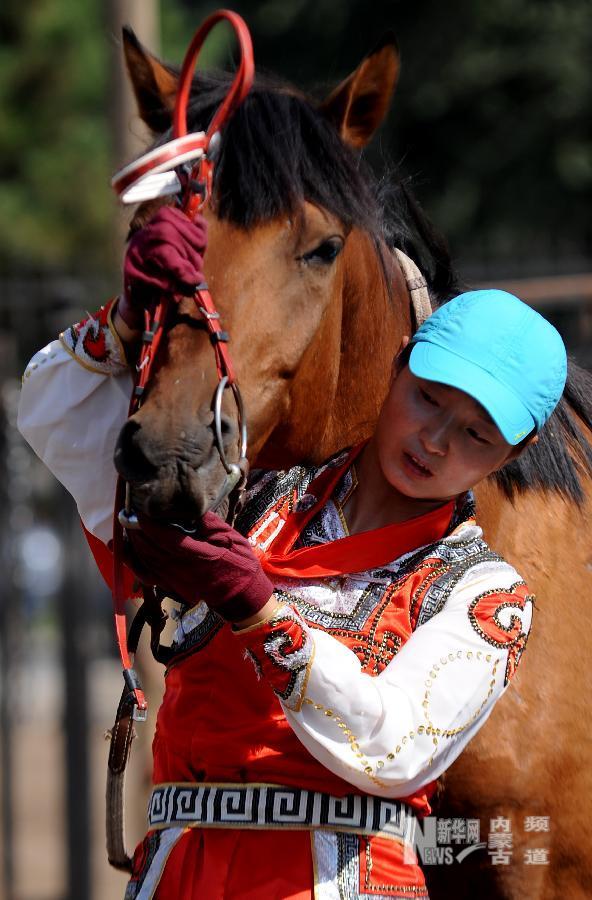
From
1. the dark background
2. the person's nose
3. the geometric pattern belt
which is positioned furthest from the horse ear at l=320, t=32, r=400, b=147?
the dark background

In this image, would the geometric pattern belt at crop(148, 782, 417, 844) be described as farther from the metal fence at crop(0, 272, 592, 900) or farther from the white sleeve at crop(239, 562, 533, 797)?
the metal fence at crop(0, 272, 592, 900)

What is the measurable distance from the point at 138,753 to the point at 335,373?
132 inches

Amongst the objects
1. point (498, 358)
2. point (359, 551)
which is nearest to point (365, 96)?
point (498, 358)

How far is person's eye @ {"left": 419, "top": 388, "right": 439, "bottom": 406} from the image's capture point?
6.47 ft

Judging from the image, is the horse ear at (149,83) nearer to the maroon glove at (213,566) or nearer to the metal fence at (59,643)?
the maroon glove at (213,566)

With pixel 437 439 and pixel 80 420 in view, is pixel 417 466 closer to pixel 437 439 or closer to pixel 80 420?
pixel 437 439

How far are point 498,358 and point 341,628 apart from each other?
489mm

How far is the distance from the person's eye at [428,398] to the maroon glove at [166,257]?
1.33 ft

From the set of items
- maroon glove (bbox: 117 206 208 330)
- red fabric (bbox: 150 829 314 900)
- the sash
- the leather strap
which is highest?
maroon glove (bbox: 117 206 208 330)

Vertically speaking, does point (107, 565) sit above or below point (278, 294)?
below

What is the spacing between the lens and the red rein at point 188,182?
1827 mm

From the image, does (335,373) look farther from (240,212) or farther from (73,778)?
(73,778)

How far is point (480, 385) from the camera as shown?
1901 mm

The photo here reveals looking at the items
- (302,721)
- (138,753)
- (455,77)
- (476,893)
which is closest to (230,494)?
(302,721)
